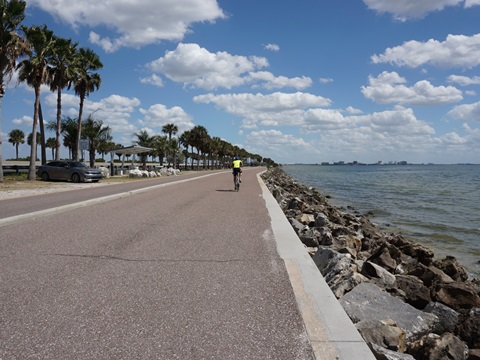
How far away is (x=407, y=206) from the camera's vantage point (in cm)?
2777

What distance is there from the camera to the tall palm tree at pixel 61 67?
104ft

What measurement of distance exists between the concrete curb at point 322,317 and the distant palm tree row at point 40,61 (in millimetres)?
25613

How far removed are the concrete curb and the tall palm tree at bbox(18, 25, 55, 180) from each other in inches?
1106

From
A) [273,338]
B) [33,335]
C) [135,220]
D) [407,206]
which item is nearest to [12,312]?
[33,335]

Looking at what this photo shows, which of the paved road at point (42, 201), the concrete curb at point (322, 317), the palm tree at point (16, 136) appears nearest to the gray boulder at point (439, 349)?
the concrete curb at point (322, 317)

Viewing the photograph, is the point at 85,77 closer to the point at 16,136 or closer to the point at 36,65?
the point at 36,65

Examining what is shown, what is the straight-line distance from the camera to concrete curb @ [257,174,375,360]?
3.32m

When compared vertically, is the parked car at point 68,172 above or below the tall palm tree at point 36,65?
below

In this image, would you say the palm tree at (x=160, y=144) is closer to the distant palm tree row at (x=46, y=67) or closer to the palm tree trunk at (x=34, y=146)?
the distant palm tree row at (x=46, y=67)

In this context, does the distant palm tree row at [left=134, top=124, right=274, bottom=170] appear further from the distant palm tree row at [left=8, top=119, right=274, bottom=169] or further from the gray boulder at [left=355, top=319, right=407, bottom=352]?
the gray boulder at [left=355, top=319, right=407, bottom=352]

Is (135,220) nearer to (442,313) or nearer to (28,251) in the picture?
(28,251)

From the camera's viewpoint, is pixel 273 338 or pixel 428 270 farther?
pixel 428 270

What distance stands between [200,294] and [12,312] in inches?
75.8

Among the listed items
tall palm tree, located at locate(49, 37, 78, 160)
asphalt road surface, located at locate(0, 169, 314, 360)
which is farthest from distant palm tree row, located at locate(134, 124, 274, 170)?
asphalt road surface, located at locate(0, 169, 314, 360)
